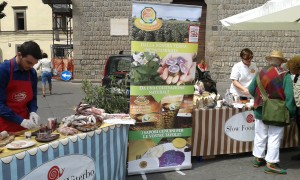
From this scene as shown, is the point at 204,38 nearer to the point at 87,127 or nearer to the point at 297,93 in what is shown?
the point at 297,93

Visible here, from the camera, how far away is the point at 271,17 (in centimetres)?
576

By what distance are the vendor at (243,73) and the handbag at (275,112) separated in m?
0.95

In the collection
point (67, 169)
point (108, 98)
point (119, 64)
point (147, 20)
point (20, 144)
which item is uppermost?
point (147, 20)

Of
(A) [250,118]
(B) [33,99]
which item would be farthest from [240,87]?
(B) [33,99]

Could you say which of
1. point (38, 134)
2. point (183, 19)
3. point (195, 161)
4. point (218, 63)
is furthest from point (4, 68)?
point (218, 63)

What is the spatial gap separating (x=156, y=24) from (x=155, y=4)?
0.24 meters

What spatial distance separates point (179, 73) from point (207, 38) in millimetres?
13051

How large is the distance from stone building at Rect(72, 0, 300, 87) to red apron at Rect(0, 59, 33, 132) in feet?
46.8

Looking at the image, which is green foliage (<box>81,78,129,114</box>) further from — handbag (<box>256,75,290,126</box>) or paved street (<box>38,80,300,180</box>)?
handbag (<box>256,75,290,126</box>)

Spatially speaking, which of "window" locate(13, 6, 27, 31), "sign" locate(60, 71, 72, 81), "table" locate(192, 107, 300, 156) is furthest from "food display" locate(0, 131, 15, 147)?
"window" locate(13, 6, 27, 31)

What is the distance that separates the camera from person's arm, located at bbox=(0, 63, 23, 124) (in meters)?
2.87

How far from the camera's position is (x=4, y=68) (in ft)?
9.45

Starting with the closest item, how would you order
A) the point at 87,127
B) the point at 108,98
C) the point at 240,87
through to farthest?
the point at 87,127
the point at 108,98
the point at 240,87

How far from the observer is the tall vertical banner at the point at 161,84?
396cm
